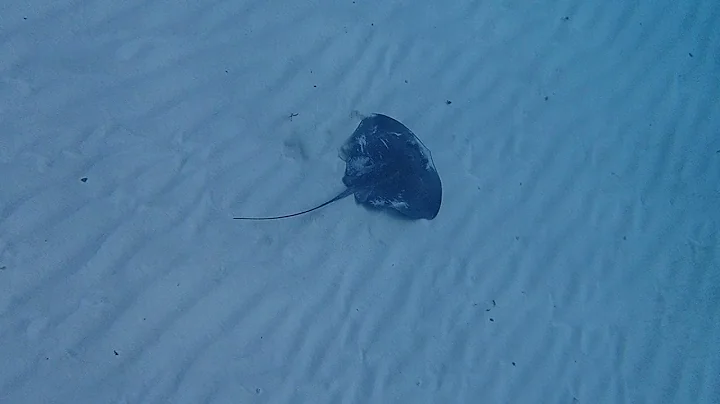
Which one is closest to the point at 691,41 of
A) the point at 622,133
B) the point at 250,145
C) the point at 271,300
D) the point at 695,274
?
the point at 622,133

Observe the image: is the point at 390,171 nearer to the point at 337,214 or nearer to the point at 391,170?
the point at 391,170

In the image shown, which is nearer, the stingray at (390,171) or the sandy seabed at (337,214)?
the sandy seabed at (337,214)

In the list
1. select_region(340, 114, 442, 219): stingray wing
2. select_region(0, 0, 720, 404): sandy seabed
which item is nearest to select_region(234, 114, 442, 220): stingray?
select_region(340, 114, 442, 219): stingray wing

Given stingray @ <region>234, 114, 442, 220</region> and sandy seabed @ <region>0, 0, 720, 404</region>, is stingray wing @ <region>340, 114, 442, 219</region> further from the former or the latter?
sandy seabed @ <region>0, 0, 720, 404</region>

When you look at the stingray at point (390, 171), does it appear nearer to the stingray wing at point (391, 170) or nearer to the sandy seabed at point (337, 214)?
the stingray wing at point (391, 170)

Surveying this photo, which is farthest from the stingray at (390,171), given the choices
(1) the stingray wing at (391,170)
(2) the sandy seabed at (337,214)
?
(2) the sandy seabed at (337,214)

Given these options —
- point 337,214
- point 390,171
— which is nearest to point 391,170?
point 390,171
